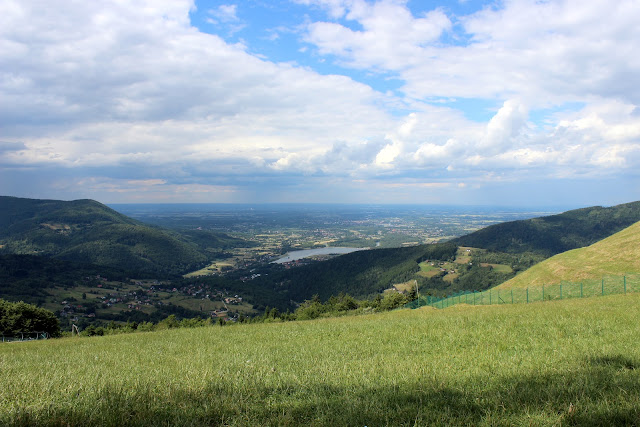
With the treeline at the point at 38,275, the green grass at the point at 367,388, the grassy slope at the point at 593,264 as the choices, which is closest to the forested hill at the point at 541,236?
the grassy slope at the point at 593,264

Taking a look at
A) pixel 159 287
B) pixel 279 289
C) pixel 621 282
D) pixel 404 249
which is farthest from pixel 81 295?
pixel 621 282

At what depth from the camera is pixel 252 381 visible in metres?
4.96

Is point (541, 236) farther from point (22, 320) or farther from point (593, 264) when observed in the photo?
point (22, 320)

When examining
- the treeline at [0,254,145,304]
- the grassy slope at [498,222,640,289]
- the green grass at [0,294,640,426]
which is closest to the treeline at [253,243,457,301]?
the treeline at [0,254,145,304]

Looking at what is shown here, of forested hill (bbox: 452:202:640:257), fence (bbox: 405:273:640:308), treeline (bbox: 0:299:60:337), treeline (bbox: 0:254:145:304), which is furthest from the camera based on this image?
forested hill (bbox: 452:202:640:257)

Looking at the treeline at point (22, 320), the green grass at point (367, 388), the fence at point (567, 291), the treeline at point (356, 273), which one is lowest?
the treeline at point (356, 273)

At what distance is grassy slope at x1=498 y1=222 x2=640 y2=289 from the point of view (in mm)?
33562

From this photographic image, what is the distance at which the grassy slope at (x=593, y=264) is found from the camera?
33.6 meters

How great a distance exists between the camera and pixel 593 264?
3675 centimetres

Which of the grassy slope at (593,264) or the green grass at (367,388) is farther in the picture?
the grassy slope at (593,264)

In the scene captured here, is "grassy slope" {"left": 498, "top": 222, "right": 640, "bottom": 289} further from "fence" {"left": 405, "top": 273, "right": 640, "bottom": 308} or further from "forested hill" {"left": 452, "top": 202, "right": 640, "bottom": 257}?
"forested hill" {"left": 452, "top": 202, "right": 640, "bottom": 257}

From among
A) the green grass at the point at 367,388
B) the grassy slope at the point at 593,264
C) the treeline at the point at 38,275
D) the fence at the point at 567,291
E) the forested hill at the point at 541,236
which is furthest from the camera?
the forested hill at the point at 541,236

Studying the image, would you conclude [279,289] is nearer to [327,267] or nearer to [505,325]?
[327,267]

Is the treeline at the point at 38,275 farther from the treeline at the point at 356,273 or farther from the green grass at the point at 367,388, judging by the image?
the green grass at the point at 367,388
